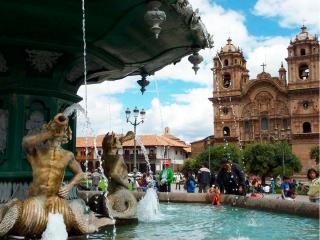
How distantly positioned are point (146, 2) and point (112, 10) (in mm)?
493

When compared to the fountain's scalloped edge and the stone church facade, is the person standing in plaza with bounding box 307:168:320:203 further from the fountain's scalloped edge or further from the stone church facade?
the stone church facade

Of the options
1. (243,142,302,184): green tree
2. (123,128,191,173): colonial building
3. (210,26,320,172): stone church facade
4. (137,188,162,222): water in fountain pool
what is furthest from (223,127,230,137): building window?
(137,188,162,222): water in fountain pool

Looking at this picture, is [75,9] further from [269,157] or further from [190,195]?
[269,157]

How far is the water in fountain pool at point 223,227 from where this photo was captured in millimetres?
5926

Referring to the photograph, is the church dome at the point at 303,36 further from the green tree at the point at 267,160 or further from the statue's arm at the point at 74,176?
the statue's arm at the point at 74,176

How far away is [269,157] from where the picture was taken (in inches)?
2152

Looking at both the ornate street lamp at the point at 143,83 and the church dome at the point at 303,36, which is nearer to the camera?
the ornate street lamp at the point at 143,83

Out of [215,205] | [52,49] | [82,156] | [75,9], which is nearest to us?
[75,9]

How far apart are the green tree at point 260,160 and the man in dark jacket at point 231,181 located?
4425 cm

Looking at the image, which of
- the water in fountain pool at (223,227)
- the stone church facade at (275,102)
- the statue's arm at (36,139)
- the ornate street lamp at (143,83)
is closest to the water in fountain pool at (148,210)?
the water in fountain pool at (223,227)

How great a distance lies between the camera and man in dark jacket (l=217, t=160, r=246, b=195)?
9898 millimetres

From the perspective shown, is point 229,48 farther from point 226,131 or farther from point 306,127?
point 306,127

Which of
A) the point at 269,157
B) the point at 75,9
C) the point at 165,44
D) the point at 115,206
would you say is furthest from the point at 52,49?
the point at 269,157

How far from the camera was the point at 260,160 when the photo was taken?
54.1m
